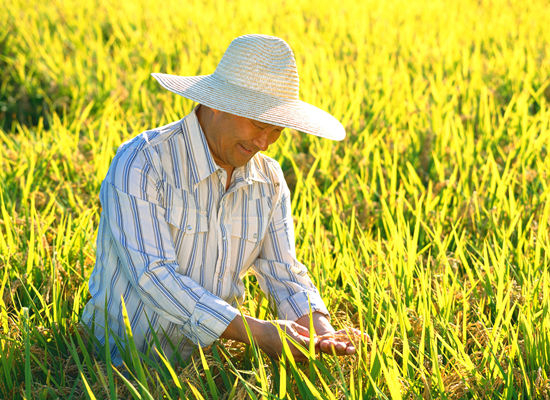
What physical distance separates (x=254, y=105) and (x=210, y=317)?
49 centimetres

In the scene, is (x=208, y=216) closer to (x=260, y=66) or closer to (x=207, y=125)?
(x=207, y=125)

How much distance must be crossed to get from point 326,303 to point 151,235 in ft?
2.00

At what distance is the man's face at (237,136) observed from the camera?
1580mm

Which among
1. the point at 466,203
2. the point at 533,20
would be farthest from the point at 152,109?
the point at 533,20

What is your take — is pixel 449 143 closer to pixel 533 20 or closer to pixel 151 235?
pixel 151 235

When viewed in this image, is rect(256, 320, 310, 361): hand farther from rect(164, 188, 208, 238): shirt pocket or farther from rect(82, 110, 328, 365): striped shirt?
rect(164, 188, 208, 238): shirt pocket

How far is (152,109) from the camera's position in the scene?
3693 mm

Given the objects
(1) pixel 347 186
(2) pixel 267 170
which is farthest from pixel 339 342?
(1) pixel 347 186

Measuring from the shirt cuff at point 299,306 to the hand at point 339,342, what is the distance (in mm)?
117

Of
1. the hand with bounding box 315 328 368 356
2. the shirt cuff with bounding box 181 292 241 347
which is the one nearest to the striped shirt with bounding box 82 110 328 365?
the shirt cuff with bounding box 181 292 241 347

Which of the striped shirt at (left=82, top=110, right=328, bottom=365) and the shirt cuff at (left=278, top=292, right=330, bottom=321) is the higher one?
the striped shirt at (left=82, top=110, right=328, bottom=365)

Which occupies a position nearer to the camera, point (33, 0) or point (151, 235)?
point (151, 235)

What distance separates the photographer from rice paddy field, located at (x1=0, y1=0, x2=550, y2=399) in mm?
1588

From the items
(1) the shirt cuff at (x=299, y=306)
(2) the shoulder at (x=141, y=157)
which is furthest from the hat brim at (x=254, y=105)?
(1) the shirt cuff at (x=299, y=306)
